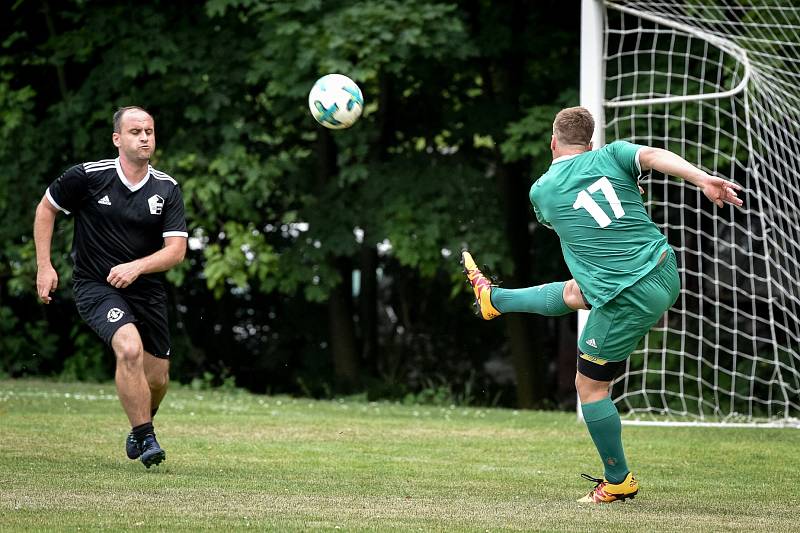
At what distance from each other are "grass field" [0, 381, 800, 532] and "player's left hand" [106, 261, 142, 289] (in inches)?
43.7

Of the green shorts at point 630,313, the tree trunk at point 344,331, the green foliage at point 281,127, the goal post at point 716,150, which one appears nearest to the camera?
the green shorts at point 630,313

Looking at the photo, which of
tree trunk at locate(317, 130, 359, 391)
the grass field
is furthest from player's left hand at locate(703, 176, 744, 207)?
tree trunk at locate(317, 130, 359, 391)

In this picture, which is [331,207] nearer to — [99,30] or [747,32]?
[99,30]

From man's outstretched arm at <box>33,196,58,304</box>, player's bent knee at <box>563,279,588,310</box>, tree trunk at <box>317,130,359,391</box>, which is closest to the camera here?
player's bent knee at <box>563,279,588,310</box>

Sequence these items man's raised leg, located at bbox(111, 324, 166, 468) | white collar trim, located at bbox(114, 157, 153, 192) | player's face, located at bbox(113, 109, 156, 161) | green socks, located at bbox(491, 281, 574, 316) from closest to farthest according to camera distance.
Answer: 1. green socks, located at bbox(491, 281, 574, 316)
2. man's raised leg, located at bbox(111, 324, 166, 468)
3. player's face, located at bbox(113, 109, 156, 161)
4. white collar trim, located at bbox(114, 157, 153, 192)

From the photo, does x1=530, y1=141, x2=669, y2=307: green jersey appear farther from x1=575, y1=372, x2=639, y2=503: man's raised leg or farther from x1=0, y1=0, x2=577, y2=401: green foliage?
x1=0, y1=0, x2=577, y2=401: green foliage

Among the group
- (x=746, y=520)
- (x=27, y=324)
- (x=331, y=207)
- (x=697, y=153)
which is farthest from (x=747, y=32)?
(x=27, y=324)

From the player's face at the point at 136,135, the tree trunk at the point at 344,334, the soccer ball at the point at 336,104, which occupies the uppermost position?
the soccer ball at the point at 336,104

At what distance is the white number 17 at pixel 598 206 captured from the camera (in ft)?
19.8

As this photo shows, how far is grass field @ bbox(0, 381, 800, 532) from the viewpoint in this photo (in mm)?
5461

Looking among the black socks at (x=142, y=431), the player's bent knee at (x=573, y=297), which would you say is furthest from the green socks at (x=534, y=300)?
the black socks at (x=142, y=431)

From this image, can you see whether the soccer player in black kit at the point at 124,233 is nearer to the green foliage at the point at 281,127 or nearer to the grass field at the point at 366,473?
the grass field at the point at 366,473

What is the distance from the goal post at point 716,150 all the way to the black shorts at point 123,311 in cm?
421

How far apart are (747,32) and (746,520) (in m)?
7.62
